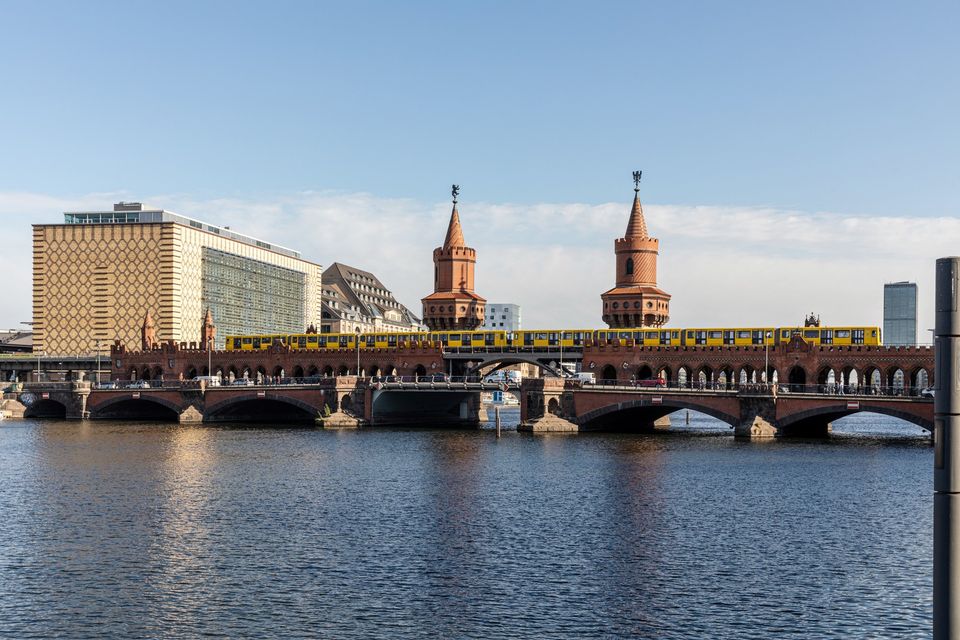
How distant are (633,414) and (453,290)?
52278 mm

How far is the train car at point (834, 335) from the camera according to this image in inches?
4660

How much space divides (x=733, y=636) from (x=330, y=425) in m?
97.6

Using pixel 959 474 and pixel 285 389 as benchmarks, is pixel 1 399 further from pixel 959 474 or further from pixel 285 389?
pixel 959 474

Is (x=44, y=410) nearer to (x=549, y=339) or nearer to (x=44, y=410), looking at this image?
(x=44, y=410)

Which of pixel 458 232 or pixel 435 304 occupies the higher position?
pixel 458 232

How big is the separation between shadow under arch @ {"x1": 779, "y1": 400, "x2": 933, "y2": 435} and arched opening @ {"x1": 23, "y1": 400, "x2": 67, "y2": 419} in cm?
10717

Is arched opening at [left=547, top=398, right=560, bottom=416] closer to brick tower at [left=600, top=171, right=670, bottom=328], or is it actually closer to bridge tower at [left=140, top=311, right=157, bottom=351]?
brick tower at [left=600, top=171, right=670, bottom=328]

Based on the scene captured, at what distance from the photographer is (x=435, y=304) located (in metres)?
167

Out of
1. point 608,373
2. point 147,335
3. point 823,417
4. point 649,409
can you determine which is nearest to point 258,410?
point 147,335

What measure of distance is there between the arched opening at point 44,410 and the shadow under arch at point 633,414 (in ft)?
280

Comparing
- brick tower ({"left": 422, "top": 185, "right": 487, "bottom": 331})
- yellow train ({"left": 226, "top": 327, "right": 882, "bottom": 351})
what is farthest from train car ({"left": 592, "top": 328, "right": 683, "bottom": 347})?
brick tower ({"left": 422, "top": 185, "right": 487, "bottom": 331})

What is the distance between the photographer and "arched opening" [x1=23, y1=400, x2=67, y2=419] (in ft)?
511

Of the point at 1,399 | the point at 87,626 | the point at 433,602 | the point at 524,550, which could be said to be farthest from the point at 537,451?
the point at 1,399

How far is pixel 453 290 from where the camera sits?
16762 centimetres
